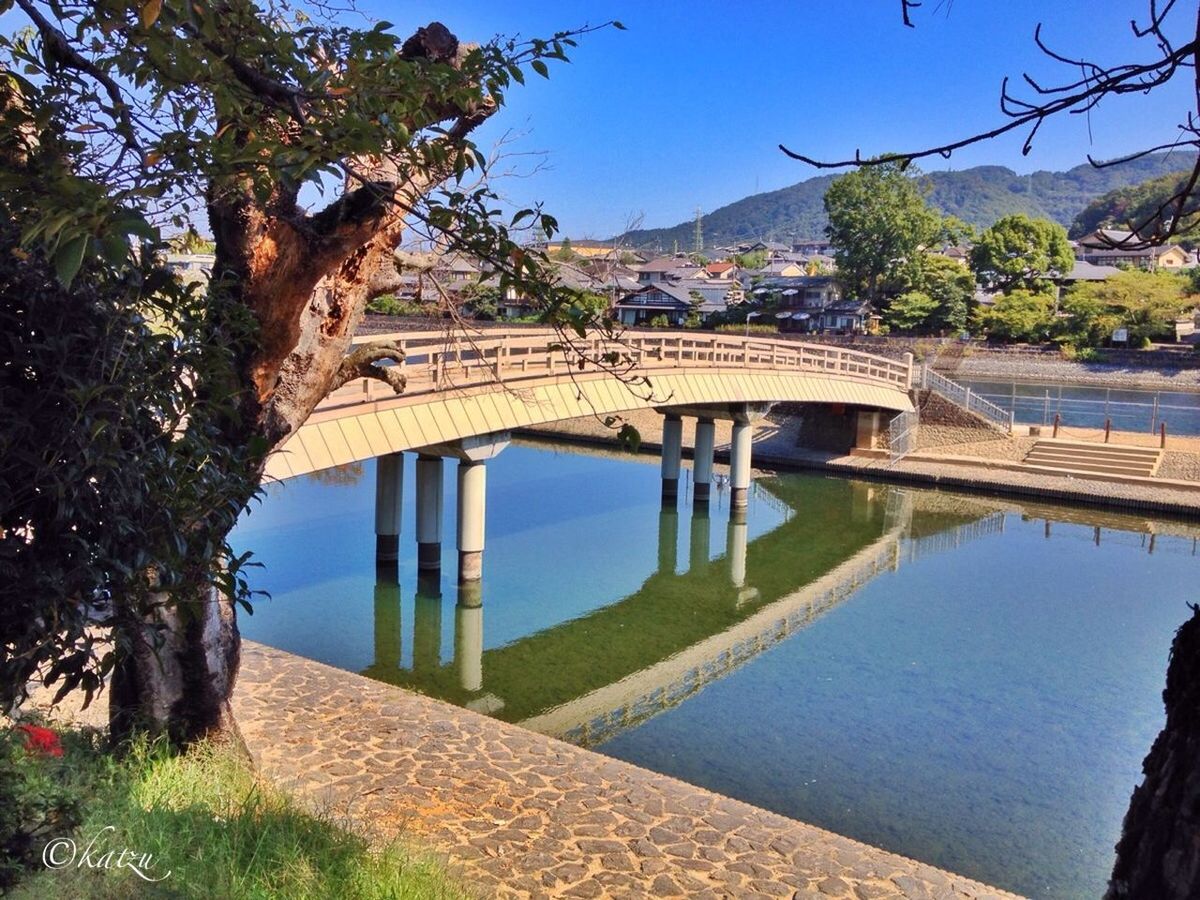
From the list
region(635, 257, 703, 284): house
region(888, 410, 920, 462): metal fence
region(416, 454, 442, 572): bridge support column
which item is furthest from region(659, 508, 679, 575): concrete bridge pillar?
region(635, 257, 703, 284): house

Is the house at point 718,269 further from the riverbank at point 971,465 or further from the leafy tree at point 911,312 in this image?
the riverbank at point 971,465

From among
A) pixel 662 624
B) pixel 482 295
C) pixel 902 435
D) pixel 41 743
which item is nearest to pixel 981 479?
pixel 902 435

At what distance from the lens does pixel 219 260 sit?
535 centimetres

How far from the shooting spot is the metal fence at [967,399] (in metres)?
25.5

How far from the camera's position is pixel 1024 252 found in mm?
52750

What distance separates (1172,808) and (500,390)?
11.8 m

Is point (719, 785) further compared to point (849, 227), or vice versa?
point (849, 227)

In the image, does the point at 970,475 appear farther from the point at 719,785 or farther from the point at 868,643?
the point at 719,785

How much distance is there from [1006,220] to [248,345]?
54456 millimetres

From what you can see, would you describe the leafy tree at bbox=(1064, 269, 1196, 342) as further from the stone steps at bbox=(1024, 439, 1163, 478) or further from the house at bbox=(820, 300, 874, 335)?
the stone steps at bbox=(1024, 439, 1163, 478)

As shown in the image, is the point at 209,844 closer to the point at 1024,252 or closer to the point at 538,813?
the point at 538,813

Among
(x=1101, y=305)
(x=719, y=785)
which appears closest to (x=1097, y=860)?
(x=719, y=785)

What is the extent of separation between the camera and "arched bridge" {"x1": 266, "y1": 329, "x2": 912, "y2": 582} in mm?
11219

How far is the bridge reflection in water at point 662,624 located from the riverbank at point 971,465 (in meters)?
2.14
